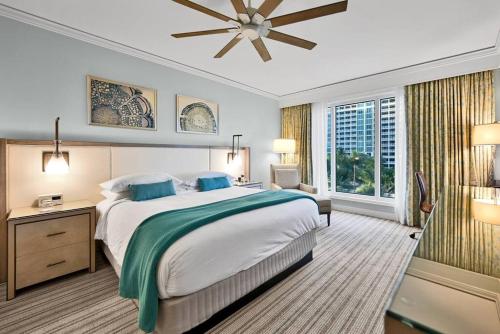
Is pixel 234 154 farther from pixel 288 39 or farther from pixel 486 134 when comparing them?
pixel 486 134

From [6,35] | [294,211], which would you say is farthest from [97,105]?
[294,211]

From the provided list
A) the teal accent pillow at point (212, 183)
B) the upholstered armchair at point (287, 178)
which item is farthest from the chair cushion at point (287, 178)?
the teal accent pillow at point (212, 183)

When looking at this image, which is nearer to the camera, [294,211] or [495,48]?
[294,211]

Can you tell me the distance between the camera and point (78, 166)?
2.82m

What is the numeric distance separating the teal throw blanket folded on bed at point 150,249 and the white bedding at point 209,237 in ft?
0.15

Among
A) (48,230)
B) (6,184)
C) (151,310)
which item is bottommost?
(151,310)

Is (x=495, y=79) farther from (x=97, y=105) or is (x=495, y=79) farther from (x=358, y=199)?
(x=97, y=105)

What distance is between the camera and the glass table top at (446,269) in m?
0.50

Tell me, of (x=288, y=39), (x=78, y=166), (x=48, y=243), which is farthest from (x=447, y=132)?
(x=48, y=243)

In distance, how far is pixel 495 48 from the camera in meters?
3.21

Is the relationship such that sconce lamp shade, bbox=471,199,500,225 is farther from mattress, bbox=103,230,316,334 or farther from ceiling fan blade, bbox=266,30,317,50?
ceiling fan blade, bbox=266,30,317,50

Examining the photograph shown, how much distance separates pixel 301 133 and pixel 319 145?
1.77 ft

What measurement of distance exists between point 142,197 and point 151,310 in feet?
4.90

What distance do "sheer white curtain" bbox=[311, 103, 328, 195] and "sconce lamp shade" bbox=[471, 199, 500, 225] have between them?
3.53 meters
